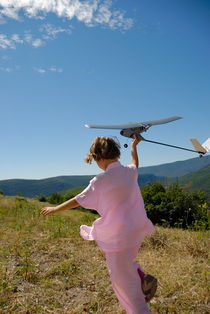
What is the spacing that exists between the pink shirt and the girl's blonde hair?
0.10m

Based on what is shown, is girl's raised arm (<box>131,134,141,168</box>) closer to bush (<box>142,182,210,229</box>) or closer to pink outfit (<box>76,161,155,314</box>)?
pink outfit (<box>76,161,155,314</box>)

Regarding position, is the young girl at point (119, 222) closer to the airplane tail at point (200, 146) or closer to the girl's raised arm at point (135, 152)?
the girl's raised arm at point (135, 152)

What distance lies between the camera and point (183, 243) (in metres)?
6.07

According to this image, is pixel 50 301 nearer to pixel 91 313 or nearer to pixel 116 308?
pixel 91 313

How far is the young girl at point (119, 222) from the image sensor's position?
105 inches

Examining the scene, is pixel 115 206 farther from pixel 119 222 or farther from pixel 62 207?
pixel 62 207

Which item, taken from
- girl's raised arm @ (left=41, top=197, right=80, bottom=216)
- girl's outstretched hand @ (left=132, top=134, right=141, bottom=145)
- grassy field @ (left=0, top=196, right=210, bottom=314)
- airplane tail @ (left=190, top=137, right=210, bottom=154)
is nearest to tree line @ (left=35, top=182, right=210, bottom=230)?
grassy field @ (left=0, top=196, right=210, bottom=314)

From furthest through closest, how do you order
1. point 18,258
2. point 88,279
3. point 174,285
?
point 18,258 < point 88,279 < point 174,285

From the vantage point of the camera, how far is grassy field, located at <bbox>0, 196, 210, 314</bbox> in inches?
146

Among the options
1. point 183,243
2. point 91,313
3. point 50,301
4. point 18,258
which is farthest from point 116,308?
point 183,243

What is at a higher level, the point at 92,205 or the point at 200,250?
the point at 92,205

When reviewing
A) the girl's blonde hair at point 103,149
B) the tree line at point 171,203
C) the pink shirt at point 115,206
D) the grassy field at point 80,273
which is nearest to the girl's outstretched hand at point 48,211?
the pink shirt at point 115,206

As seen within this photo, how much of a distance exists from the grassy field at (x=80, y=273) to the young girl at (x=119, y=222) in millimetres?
1056

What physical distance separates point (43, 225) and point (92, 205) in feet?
18.5
